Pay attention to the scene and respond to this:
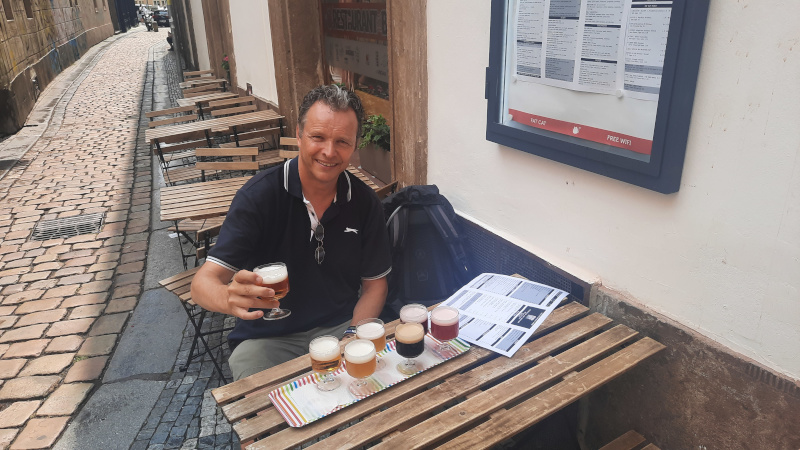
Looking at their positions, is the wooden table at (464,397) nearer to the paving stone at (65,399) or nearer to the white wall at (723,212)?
the white wall at (723,212)

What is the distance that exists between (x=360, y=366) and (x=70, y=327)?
348cm

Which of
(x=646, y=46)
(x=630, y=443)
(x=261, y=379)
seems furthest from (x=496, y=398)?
(x=646, y=46)

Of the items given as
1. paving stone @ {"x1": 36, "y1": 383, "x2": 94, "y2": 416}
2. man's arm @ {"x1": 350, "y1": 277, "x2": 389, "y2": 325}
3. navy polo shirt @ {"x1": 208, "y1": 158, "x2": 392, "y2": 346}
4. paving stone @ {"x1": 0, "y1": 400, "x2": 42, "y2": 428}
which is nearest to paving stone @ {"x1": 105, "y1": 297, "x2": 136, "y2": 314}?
paving stone @ {"x1": 36, "y1": 383, "x2": 94, "y2": 416}

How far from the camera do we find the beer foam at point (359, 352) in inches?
76.8

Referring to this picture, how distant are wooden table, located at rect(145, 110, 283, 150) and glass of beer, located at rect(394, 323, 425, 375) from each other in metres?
5.41

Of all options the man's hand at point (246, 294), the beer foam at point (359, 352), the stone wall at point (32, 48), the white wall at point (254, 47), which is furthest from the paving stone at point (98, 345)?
the stone wall at point (32, 48)

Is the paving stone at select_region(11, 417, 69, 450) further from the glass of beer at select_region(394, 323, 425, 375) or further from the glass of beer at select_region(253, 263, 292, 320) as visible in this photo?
the glass of beer at select_region(394, 323, 425, 375)

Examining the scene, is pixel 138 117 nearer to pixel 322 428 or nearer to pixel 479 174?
pixel 479 174

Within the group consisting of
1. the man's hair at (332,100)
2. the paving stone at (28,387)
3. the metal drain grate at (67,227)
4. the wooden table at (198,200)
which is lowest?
the paving stone at (28,387)

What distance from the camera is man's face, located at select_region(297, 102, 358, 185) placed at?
2.52 metres

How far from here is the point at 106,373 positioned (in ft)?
12.3

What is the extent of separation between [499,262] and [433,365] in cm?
134

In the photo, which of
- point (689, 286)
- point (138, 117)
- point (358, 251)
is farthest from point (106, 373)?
point (138, 117)

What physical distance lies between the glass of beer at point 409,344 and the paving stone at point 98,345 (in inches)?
114
